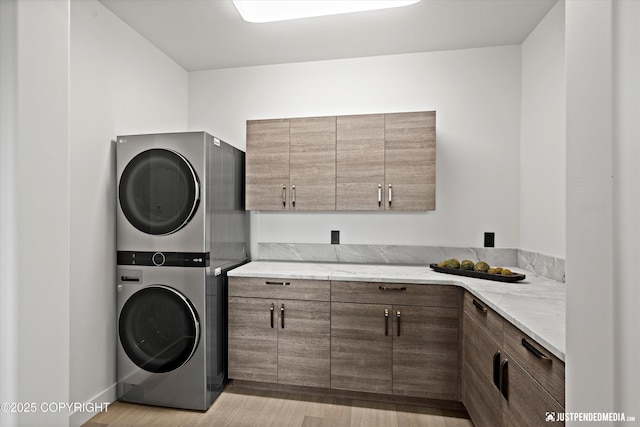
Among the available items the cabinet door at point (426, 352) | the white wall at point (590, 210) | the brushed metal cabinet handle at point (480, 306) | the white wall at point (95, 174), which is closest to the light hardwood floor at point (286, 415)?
the cabinet door at point (426, 352)

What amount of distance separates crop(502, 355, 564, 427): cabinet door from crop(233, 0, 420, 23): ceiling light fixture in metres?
2.23

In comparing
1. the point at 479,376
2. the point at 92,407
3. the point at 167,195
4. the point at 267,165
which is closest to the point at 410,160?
the point at 267,165

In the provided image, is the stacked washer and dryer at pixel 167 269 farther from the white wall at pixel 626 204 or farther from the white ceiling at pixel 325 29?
the white wall at pixel 626 204

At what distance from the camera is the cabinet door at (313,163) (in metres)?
2.78

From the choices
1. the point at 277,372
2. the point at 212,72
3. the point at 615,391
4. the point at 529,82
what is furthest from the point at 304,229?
the point at 615,391

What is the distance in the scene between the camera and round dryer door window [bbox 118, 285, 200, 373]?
2307mm

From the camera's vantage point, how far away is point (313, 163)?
280 centimetres

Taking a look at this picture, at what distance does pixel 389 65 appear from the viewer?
3004mm

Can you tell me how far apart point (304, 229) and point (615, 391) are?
262 centimetres

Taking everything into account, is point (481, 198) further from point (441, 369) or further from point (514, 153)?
point (441, 369)

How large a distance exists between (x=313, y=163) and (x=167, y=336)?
170 cm

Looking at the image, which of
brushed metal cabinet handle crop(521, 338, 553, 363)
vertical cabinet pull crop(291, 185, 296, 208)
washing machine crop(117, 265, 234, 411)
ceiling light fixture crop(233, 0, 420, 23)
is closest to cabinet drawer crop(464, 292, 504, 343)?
brushed metal cabinet handle crop(521, 338, 553, 363)

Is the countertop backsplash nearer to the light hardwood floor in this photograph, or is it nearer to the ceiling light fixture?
the light hardwood floor

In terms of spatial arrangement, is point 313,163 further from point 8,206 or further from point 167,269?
point 8,206
